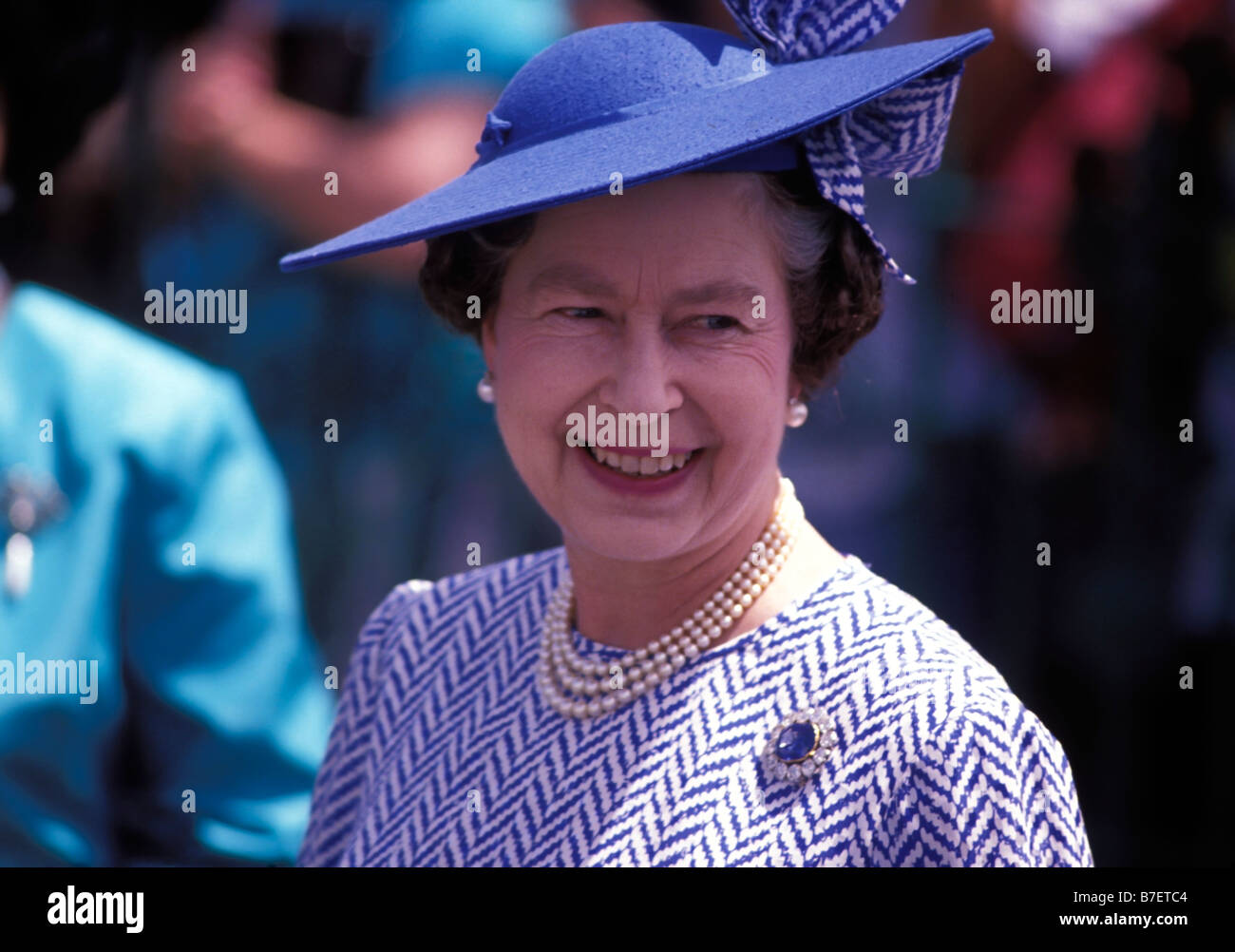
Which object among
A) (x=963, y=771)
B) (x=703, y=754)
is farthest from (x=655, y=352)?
(x=963, y=771)

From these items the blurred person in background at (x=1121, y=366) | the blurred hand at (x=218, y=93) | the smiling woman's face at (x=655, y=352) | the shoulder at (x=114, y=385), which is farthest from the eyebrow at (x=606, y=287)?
the blurred person in background at (x=1121, y=366)

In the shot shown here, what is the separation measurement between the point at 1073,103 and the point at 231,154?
233 cm

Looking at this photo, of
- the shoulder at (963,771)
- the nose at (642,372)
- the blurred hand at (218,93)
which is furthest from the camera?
the blurred hand at (218,93)

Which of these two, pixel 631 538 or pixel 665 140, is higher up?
pixel 665 140

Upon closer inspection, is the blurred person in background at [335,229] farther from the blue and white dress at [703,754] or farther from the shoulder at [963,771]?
the shoulder at [963,771]

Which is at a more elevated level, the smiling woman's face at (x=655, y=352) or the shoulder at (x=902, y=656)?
Result: the smiling woman's face at (x=655, y=352)

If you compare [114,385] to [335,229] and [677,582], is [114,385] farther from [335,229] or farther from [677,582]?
[677,582]

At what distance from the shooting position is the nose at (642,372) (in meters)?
1.82

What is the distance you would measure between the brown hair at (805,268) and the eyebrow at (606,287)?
3.0 inches

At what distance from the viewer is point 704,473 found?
1.90 m

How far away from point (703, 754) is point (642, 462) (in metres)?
0.36
